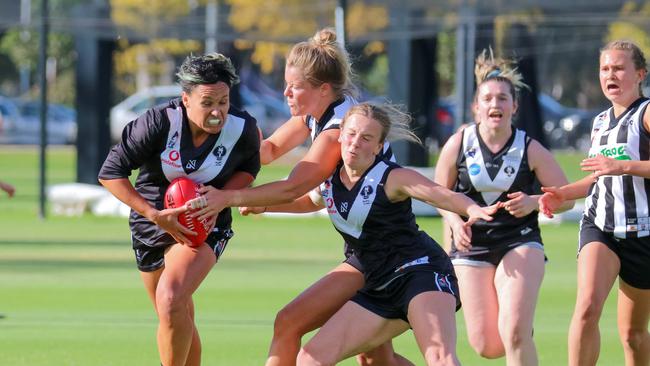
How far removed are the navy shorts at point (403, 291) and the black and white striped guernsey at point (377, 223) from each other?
8 centimetres

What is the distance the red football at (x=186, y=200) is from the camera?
269 inches

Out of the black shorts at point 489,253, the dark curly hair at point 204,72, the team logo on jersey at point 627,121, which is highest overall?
the dark curly hair at point 204,72

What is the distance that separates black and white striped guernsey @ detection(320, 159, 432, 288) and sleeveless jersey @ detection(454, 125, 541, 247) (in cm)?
108

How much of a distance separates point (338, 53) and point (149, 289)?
1.81 meters

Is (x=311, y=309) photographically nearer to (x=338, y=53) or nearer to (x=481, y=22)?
(x=338, y=53)

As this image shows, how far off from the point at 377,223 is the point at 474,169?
1284 mm

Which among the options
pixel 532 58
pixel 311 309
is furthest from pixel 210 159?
pixel 532 58

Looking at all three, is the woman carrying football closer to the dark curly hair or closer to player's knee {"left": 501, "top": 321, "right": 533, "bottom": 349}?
the dark curly hair

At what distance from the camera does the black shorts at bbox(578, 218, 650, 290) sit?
722cm

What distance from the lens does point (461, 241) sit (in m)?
6.67

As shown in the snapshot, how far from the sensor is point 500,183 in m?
7.42

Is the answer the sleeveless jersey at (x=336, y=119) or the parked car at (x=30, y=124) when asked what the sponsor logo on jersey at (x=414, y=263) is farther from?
the parked car at (x=30, y=124)

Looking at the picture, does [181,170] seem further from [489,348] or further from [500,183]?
[489,348]

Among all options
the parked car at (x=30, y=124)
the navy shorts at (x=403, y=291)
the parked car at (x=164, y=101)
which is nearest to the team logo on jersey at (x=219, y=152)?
the navy shorts at (x=403, y=291)
